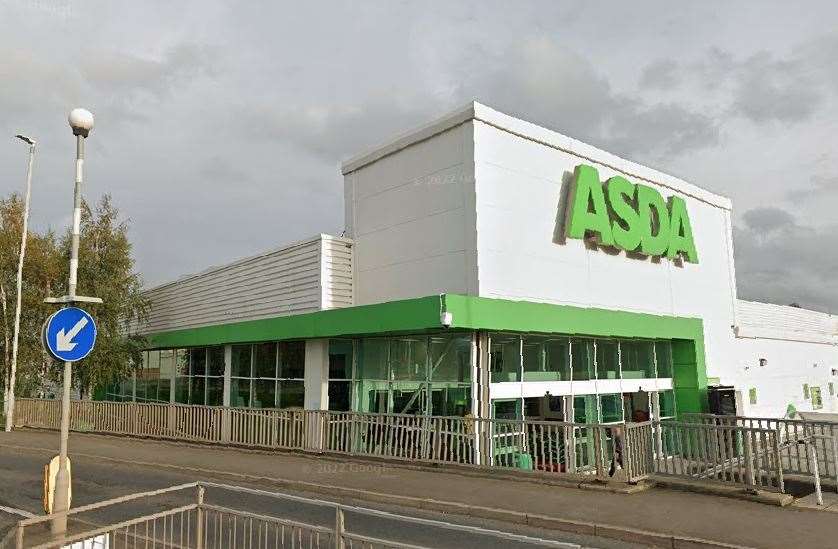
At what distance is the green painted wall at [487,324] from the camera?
1438cm

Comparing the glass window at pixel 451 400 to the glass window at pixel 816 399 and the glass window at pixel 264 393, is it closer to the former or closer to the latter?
the glass window at pixel 264 393

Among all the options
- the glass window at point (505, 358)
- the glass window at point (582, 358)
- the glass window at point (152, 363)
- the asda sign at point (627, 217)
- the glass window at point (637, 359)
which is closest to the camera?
the glass window at point (505, 358)

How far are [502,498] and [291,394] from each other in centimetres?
1021

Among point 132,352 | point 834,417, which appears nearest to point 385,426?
point 132,352

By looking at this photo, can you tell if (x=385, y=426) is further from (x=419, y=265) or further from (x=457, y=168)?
(x=457, y=168)

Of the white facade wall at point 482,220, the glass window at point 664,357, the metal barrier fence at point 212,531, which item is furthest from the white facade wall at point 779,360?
the metal barrier fence at point 212,531

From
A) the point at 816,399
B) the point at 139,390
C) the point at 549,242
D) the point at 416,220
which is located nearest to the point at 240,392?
the point at 139,390

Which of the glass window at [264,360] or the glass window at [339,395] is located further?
the glass window at [264,360]

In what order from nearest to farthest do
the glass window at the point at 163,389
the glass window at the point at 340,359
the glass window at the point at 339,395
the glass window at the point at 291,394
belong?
1. the glass window at the point at 339,395
2. the glass window at the point at 340,359
3. the glass window at the point at 291,394
4. the glass window at the point at 163,389

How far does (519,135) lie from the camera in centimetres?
1753

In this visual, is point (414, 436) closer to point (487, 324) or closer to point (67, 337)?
point (487, 324)

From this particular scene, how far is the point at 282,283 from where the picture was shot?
64.7ft

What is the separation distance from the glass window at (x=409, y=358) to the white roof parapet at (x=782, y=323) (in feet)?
49.5

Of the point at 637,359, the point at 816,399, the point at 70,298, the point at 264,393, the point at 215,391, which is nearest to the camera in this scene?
the point at 70,298
